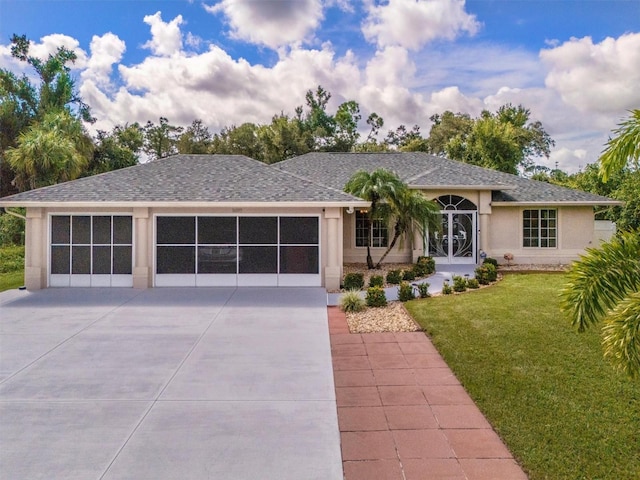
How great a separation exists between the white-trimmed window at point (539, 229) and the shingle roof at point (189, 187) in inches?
364

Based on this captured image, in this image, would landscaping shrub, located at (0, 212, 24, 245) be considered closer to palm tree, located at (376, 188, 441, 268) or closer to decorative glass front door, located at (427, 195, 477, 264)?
palm tree, located at (376, 188, 441, 268)

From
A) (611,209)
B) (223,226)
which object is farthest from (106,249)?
(611,209)

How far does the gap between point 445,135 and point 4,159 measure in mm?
37905

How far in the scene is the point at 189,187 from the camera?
1445 cm

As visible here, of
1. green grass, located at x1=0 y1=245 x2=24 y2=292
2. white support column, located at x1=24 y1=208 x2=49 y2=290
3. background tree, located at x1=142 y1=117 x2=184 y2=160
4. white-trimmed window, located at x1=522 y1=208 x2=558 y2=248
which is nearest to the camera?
white support column, located at x1=24 y1=208 x2=49 y2=290

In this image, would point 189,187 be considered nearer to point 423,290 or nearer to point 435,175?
point 423,290

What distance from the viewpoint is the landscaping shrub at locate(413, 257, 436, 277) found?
15.6m

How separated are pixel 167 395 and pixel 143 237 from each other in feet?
29.2

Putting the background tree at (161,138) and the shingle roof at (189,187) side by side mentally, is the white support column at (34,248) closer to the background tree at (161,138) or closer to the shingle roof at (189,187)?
the shingle roof at (189,187)

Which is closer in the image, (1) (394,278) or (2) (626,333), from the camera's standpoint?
(2) (626,333)

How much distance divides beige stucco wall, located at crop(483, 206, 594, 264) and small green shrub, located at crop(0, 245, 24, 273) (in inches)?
831

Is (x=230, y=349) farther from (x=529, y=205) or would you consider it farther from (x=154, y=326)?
(x=529, y=205)

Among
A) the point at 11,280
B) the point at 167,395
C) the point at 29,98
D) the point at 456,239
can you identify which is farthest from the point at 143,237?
the point at 29,98

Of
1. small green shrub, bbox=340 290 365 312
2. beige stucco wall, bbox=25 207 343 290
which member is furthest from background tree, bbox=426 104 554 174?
small green shrub, bbox=340 290 365 312
